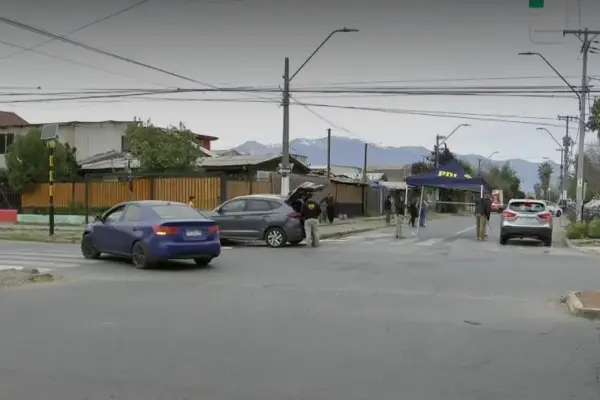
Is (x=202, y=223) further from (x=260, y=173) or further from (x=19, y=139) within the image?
(x=19, y=139)

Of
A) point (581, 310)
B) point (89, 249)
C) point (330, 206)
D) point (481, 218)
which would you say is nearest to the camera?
point (581, 310)

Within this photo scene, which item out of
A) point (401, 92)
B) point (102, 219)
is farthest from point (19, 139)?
point (102, 219)

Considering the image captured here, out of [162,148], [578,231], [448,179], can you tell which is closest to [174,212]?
→ [578,231]

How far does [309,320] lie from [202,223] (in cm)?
615

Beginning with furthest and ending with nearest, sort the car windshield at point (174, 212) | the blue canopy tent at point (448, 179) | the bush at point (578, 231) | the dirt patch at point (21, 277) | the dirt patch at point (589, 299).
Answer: the blue canopy tent at point (448, 179), the bush at point (578, 231), the car windshield at point (174, 212), the dirt patch at point (21, 277), the dirt patch at point (589, 299)

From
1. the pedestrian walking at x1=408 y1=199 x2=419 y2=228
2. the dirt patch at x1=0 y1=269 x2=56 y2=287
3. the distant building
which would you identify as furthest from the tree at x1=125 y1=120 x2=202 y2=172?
the dirt patch at x1=0 y1=269 x2=56 y2=287

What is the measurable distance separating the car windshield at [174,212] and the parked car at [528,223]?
503 inches

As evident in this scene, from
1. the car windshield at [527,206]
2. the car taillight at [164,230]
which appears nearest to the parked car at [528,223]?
the car windshield at [527,206]

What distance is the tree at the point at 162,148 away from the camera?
113ft

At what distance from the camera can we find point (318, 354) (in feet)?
22.7

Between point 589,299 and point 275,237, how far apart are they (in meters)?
11.7

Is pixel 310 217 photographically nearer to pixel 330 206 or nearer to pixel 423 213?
pixel 330 206

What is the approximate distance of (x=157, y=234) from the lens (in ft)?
45.8

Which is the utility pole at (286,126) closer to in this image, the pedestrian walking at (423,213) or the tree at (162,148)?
the tree at (162,148)
